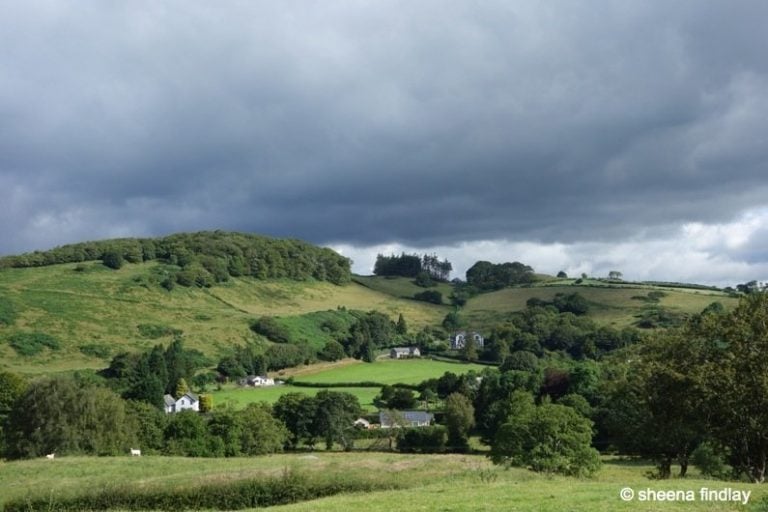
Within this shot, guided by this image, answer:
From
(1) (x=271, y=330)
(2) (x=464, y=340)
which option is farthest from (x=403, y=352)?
(1) (x=271, y=330)

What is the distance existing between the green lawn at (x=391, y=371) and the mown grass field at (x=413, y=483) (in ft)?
265

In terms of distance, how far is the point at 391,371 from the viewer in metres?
150

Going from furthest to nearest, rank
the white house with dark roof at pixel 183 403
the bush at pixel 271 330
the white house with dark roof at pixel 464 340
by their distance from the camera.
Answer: the white house with dark roof at pixel 464 340 < the bush at pixel 271 330 < the white house with dark roof at pixel 183 403

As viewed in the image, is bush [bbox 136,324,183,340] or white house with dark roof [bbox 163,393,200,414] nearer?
white house with dark roof [bbox 163,393,200,414]

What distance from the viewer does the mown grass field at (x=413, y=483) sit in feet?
73.9

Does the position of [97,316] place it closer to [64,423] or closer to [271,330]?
[271,330]

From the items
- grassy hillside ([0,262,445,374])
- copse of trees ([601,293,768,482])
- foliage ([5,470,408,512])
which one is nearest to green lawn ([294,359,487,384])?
grassy hillside ([0,262,445,374])

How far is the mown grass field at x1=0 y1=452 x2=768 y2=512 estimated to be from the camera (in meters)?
22.5

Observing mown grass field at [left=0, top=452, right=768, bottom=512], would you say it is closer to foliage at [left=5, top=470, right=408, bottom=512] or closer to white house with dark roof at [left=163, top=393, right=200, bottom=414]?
foliage at [left=5, top=470, right=408, bottom=512]

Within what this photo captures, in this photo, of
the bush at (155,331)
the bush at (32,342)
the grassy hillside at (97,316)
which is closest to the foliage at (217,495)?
the grassy hillside at (97,316)

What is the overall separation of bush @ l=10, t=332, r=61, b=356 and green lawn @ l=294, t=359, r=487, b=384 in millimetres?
49694

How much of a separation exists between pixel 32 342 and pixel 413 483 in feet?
411

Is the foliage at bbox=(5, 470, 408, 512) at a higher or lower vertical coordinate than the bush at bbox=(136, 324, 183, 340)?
lower

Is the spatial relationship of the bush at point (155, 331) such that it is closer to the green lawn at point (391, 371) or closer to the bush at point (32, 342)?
the bush at point (32, 342)
